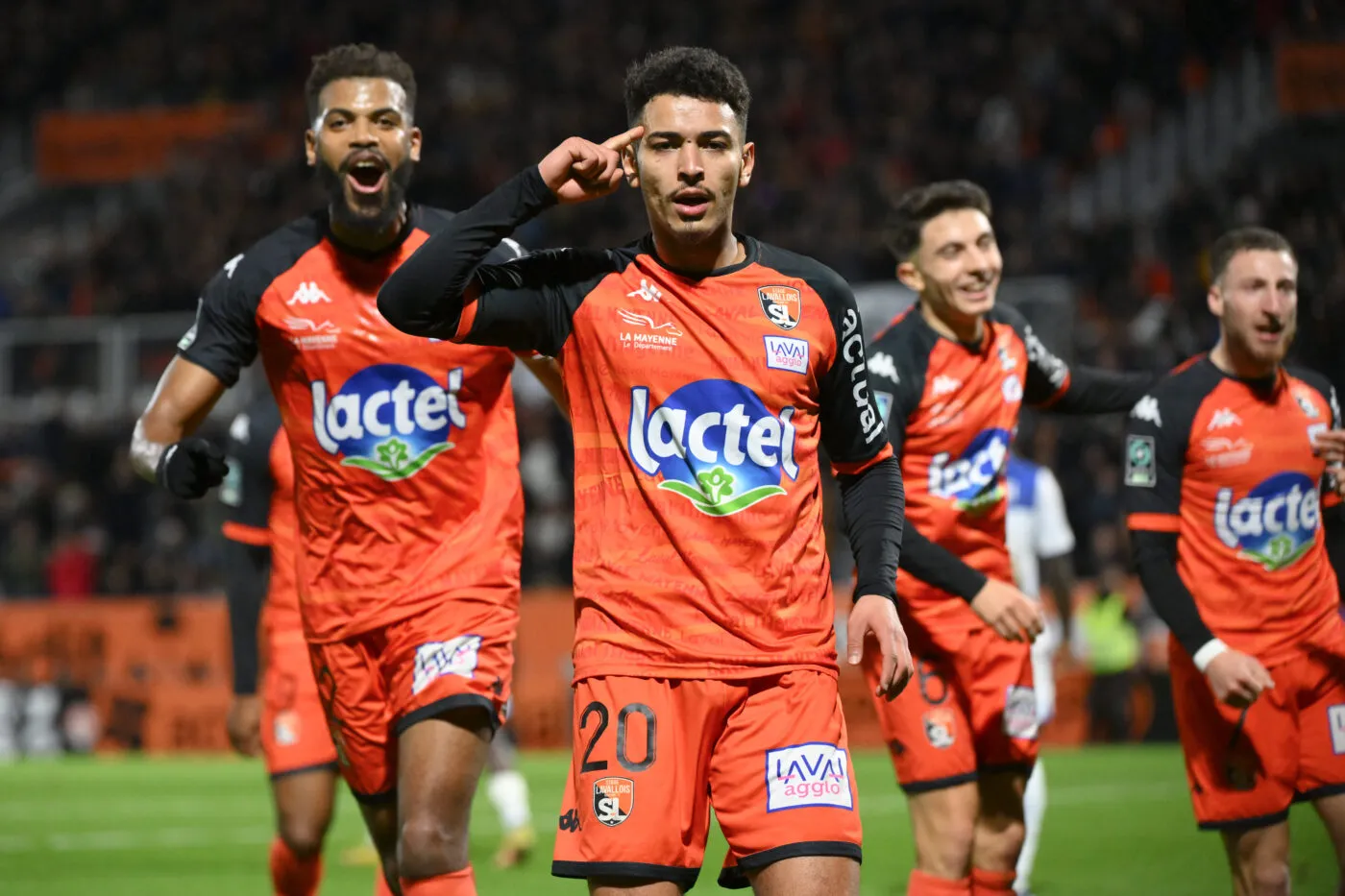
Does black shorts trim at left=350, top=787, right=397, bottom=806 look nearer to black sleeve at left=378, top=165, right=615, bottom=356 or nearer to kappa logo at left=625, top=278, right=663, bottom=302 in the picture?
black sleeve at left=378, top=165, right=615, bottom=356

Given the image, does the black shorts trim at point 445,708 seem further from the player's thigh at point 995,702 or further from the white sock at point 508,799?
the white sock at point 508,799

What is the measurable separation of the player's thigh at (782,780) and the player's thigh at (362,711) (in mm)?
1729

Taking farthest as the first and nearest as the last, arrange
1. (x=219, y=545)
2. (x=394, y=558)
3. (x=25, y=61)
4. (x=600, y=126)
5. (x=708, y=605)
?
1. (x=25, y=61)
2. (x=600, y=126)
3. (x=219, y=545)
4. (x=394, y=558)
5. (x=708, y=605)

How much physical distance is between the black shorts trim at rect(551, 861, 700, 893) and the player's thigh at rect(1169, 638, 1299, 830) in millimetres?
2786

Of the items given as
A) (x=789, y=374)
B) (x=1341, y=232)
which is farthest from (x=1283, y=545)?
(x=1341, y=232)

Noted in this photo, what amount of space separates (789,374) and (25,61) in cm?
2991

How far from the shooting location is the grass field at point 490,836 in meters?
9.36

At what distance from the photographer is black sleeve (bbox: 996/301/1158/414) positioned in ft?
22.2

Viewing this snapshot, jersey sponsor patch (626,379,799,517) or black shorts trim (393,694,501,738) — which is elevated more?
jersey sponsor patch (626,379,799,517)

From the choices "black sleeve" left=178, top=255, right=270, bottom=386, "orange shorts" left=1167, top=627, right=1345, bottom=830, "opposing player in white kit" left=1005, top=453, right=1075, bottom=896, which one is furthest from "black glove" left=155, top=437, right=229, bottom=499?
"opposing player in white kit" left=1005, top=453, right=1075, bottom=896

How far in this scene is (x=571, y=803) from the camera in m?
4.21

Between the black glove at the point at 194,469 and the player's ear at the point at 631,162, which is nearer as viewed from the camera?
Result: the player's ear at the point at 631,162

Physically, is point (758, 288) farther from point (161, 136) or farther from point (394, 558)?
point (161, 136)

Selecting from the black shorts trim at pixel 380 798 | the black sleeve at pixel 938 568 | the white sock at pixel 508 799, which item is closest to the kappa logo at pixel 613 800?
the black shorts trim at pixel 380 798
